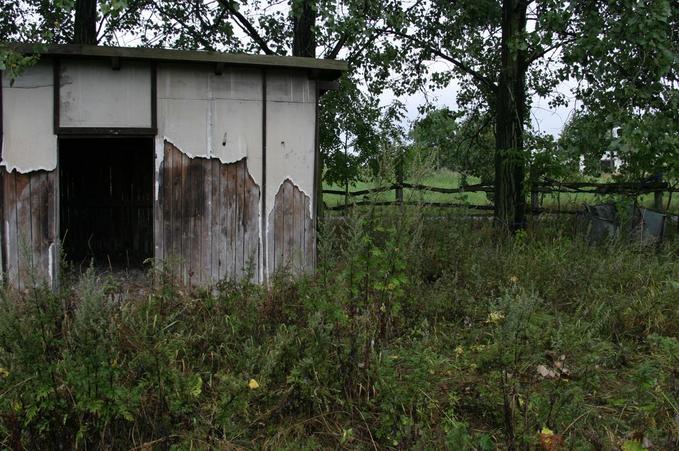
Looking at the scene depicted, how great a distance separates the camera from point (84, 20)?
33.4 feet

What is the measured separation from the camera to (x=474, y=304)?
5824mm

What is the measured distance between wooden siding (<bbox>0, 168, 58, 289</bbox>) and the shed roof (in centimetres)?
122

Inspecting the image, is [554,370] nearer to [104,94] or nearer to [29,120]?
[104,94]

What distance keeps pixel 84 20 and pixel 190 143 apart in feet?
16.5

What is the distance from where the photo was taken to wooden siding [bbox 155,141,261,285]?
21.6 ft

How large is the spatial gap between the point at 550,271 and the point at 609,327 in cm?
129

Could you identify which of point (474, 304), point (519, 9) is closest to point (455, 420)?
point (474, 304)

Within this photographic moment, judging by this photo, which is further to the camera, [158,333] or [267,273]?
[267,273]

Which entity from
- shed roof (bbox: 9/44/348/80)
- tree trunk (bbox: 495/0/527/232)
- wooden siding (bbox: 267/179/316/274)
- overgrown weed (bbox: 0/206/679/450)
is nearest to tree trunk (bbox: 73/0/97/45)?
shed roof (bbox: 9/44/348/80)

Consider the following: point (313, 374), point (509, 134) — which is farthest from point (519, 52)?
point (313, 374)

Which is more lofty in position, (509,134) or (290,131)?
(509,134)

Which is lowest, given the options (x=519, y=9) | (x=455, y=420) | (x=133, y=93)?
(x=455, y=420)

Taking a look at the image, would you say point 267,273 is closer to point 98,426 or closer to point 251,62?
point 251,62

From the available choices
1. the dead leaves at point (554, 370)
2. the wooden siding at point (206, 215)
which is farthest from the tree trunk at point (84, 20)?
the dead leaves at point (554, 370)
